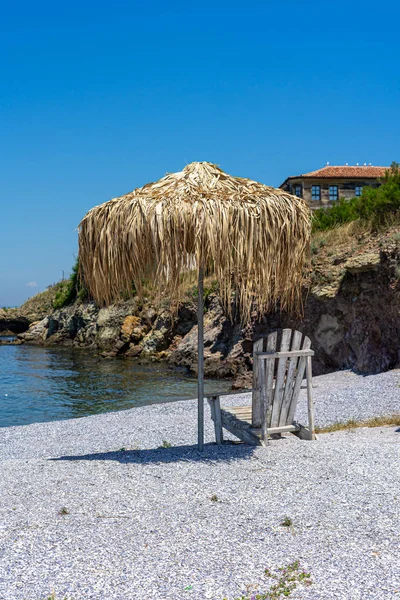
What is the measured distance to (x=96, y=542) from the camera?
3885mm

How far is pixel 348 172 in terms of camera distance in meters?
43.6

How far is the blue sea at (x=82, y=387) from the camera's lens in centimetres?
1427

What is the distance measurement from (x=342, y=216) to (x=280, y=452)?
655 inches

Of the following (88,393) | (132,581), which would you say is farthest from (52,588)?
(88,393)

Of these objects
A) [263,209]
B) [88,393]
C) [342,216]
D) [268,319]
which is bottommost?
[88,393]

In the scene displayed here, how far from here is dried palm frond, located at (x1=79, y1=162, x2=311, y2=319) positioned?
5.68m

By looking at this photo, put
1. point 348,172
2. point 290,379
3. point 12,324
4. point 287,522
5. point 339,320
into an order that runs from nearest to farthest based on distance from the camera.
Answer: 1. point 287,522
2. point 290,379
3. point 339,320
4. point 348,172
5. point 12,324

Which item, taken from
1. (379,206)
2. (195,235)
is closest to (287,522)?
(195,235)

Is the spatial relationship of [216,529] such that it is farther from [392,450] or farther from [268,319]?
[268,319]

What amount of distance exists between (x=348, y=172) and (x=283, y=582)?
43.5 m

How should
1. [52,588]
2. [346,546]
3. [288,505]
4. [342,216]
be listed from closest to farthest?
[52,588]
[346,546]
[288,505]
[342,216]

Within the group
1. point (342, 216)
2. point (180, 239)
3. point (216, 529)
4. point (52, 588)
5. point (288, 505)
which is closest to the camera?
point (52, 588)

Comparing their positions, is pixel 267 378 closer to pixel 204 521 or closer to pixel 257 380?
pixel 257 380

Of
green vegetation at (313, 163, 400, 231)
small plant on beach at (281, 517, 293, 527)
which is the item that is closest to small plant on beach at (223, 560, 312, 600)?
small plant on beach at (281, 517, 293, 527)
